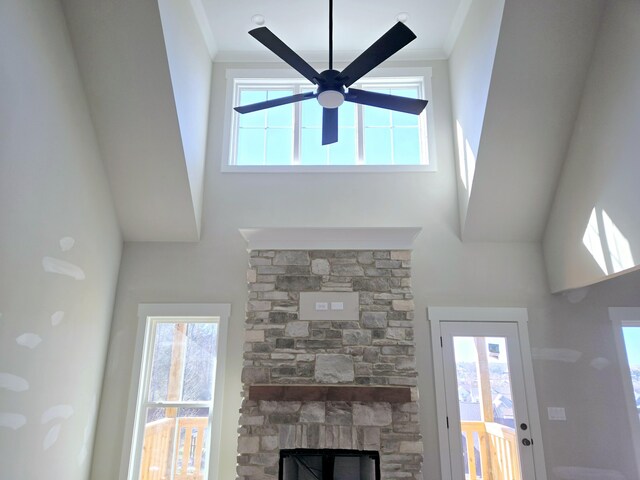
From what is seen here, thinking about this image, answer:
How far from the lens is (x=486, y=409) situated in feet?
15.1

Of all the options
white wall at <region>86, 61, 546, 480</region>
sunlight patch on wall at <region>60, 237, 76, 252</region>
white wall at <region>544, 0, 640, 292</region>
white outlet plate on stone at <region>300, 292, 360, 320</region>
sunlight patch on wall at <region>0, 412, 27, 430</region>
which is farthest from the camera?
white wall at <region>86, 61, 546, 480</region>

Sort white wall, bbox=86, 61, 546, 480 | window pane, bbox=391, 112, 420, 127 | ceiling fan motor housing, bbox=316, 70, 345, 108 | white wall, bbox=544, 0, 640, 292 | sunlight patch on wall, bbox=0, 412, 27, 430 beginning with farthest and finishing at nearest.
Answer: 1. window pane, bbox=391, 112, 420, 127
2. white wall, bbox=86, 61, 546, 480
3. white wall, bbox=544, 0, 640, 292
4. ceiling fan motor housing, bbox=316, 70, 345, 108
5. sunlight patch on wall, bbox=0, 412, 27, 430

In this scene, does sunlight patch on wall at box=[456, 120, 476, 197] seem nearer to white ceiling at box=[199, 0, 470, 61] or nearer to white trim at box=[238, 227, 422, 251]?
Result: white trim at box=[238, 227, 422, 251]

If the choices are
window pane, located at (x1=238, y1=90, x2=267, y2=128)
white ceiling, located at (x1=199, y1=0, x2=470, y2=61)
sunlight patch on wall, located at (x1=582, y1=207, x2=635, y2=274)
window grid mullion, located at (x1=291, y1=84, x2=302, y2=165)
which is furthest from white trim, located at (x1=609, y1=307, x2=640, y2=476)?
window pane, located at (x1=238, y1=90, x2=267, y2=128)

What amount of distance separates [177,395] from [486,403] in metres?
3.19

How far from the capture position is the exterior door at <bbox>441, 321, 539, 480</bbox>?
4.48 m

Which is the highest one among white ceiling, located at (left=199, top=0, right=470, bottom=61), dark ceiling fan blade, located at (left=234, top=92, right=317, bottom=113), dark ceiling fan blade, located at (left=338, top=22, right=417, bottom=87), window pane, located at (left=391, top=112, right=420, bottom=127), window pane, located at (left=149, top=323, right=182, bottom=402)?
white ceiling, located at (left=199, top=0, right=470, bottom=61)

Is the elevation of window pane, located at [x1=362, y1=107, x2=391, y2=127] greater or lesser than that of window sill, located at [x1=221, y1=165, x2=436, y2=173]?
greater

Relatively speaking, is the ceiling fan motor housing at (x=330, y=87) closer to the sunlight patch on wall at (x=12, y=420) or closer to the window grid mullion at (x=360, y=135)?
the window grid mullion at (x=360, y=135)

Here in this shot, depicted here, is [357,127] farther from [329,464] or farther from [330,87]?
[329,464]

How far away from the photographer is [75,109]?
13.4 ft

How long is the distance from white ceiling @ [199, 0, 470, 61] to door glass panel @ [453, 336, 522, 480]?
3532mm

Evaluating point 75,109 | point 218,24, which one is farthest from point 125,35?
point 218,24

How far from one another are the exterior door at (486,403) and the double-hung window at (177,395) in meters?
2.41
